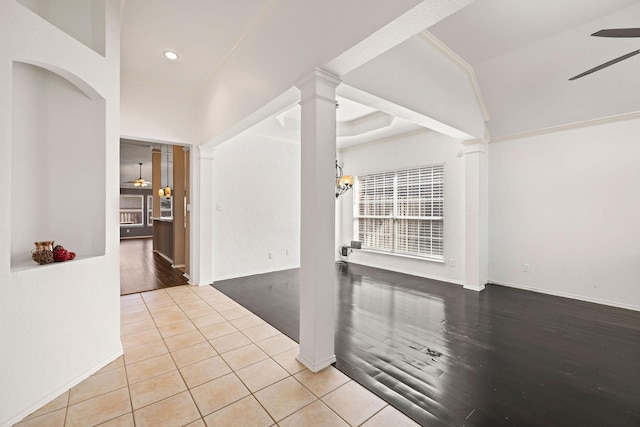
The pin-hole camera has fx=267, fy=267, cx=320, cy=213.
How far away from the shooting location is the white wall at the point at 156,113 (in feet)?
13.2

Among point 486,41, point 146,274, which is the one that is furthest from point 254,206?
point 486,41

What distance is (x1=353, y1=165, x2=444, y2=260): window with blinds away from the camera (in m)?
5.23

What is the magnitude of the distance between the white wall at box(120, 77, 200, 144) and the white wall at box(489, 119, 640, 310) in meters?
5.42

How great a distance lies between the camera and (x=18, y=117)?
2.00m

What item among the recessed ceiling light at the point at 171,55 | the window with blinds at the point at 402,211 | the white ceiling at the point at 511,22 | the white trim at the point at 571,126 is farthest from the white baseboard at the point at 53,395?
the white trim at the point at 571,126

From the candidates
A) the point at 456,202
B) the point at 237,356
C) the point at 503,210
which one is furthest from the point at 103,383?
the point at 503,210

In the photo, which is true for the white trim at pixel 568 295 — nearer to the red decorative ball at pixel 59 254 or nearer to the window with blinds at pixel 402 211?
the window with blinds at pixel 402 211

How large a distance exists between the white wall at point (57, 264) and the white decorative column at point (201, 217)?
2.19 m

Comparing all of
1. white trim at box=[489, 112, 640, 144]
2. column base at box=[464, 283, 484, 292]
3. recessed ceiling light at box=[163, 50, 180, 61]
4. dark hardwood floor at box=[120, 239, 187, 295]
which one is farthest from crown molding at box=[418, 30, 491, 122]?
dark hardwood floor at box=[120, 239, 187, 295]

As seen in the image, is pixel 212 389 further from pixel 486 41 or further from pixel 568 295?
pixel 568 295

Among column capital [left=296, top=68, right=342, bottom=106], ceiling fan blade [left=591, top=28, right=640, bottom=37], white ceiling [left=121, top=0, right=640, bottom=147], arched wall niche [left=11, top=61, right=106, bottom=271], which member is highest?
white ceiling [left=121, top=0, right=640, bottom=147]

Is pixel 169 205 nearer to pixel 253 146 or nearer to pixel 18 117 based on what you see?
pixel 253 146

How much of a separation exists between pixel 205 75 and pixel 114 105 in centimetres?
203

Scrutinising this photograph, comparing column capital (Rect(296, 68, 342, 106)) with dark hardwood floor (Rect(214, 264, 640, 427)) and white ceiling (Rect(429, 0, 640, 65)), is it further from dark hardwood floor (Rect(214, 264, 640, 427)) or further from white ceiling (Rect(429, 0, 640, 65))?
dark hardwood floor (Rect(214, 264, 640, 427))
